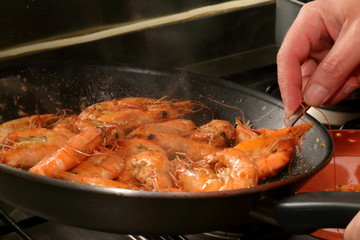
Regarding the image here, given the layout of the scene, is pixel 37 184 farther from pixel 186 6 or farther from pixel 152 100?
pixel 186 6

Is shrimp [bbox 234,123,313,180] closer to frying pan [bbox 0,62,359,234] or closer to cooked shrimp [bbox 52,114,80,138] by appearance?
frying pan [bbox 0,62,359,234]

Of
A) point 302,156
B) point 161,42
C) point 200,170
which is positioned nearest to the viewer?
point 200,170

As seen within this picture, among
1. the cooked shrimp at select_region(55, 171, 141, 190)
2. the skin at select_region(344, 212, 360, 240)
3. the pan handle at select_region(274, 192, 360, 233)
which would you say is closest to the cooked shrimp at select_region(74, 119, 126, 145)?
the cooked shrimp at select_region(55, 171, 141, 190)

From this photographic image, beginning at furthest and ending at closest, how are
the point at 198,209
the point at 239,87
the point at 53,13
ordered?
the point at 53,13
the point at 239,87
the point at 198,209

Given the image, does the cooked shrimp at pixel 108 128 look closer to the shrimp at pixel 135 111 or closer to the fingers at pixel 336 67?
the shrimp at pixel 135 111

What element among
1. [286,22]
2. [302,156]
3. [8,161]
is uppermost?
[286,22]

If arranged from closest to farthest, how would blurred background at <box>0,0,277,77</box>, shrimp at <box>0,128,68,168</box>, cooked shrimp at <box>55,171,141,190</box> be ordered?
cooked shrimp at <box>55,171,141,190</box> → shrimp at <box>0,128,68,168</box> → blurred background at <box>0,0,277,77</box>

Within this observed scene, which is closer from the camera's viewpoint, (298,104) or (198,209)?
(198,209)

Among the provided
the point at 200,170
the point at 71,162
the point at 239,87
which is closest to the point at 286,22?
the point at 239,87
